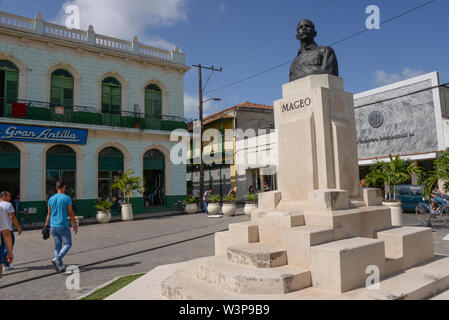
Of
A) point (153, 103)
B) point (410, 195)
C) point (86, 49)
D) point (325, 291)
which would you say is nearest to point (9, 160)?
point (86, 49)

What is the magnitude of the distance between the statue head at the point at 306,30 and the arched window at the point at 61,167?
49.2 ft

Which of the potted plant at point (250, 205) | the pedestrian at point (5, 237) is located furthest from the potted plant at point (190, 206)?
the pedestrian at point (5, 237)

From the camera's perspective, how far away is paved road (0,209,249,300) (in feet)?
18.1

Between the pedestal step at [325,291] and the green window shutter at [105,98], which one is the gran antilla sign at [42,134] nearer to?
the green window shutter at [105,98]

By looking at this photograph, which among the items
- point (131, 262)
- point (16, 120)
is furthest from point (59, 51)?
point (131, 262)

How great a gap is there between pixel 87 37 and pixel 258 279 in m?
19.4

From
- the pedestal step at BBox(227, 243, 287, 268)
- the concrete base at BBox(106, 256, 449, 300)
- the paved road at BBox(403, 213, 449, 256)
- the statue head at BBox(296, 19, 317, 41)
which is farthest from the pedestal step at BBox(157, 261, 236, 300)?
the paved road at BBox(403, 213, 449, 256)

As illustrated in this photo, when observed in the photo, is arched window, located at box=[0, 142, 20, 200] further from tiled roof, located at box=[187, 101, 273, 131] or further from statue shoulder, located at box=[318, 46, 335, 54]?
statue shoulder, located at box=[318, 46, 335, 54]

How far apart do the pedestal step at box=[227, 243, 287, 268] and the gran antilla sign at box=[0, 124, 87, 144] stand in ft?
51.6

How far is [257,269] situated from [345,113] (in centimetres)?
315

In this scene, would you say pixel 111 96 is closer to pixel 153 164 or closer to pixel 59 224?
pixel 153 164

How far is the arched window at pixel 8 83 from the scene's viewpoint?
53.2 ft
